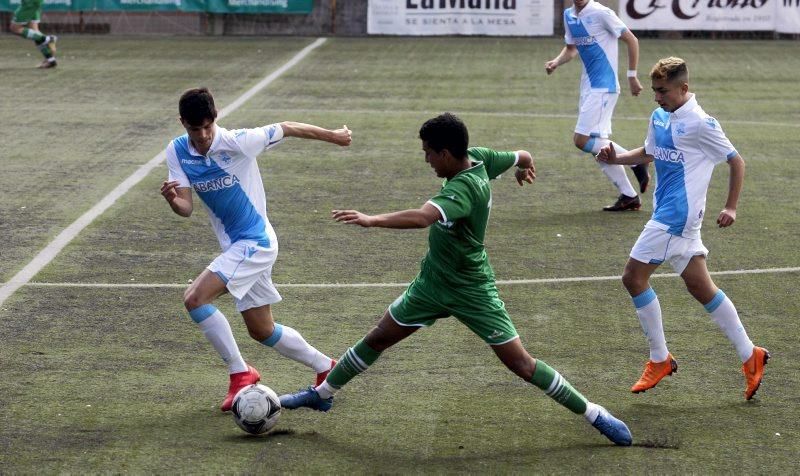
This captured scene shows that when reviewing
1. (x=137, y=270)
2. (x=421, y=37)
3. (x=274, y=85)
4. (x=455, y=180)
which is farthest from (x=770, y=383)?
(x=421, y=37)

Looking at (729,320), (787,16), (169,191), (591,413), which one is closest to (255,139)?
(169,191)

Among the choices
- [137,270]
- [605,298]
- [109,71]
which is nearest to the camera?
[605,298]

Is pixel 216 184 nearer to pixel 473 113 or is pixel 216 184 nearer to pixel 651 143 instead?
pixel 651 143

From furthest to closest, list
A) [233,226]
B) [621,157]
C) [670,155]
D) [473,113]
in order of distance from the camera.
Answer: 1. [473,113]
2. [621,157]
3. [670,155]
4. [233,226]

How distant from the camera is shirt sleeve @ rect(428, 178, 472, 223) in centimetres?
669

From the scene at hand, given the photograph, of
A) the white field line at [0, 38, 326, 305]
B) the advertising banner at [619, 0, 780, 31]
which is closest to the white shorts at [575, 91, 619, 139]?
the white field line at [0, 38, 326, 305]

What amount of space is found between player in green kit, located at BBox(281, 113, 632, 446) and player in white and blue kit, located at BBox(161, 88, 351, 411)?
65 centimetres

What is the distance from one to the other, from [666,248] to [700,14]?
23149 mm

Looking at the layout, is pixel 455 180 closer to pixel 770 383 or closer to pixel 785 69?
pixel 770 383

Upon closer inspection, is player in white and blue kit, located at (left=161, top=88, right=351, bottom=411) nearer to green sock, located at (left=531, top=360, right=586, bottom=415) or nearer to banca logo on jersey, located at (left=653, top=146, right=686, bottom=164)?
green sock, located at (left=531, top=360, right=586, bottom=415)

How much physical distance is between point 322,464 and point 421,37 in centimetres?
2404

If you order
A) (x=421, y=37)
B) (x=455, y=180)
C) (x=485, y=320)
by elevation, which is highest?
(x=455, y=180)

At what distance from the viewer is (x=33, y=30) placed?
81.7ft

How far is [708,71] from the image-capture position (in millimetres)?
24859
